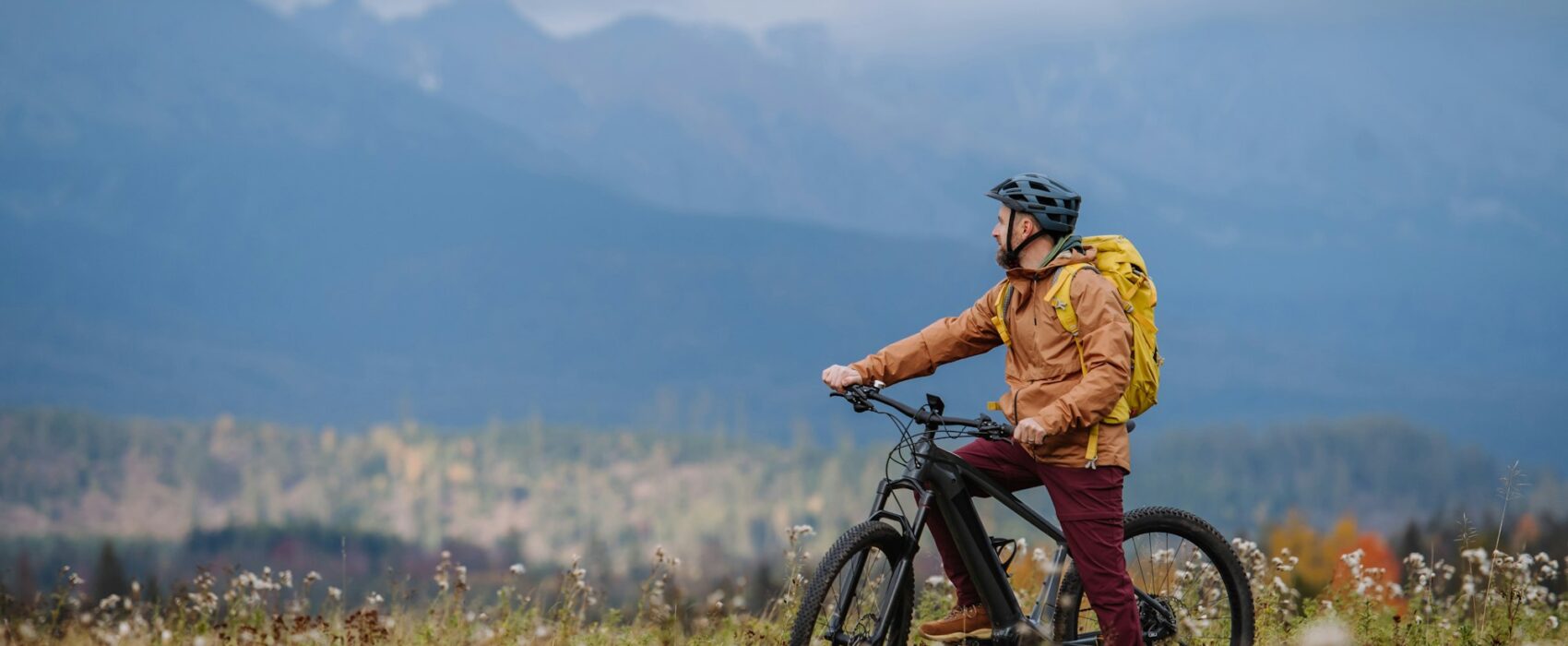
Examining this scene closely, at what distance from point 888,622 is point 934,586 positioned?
7.53 ft

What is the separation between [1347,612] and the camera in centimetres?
799

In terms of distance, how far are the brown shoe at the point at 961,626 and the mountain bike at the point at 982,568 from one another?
5cm

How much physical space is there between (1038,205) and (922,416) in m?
0.83

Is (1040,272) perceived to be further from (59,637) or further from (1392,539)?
(1392,539)

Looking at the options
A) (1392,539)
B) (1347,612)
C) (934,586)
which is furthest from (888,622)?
(1392,539)

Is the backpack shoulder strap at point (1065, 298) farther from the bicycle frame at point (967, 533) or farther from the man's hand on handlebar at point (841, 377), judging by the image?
the man's hand on handlebar at point (841, 377)

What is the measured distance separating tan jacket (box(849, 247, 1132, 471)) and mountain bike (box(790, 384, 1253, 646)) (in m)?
0.18

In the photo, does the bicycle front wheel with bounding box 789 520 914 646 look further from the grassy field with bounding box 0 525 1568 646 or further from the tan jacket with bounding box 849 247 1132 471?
the grassy field with bounding box 0 525 1568 646

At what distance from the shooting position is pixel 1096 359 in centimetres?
529

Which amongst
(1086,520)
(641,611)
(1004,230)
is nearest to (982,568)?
(1086,520)

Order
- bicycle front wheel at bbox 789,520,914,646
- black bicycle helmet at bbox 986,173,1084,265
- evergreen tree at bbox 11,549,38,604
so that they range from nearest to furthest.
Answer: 1. bicycle front wheel at bbox 789,520,914,646
2. black bicycle helmet at bbox 986,173,1084,265
3. evergreen tree at bbox 11,549,38,604

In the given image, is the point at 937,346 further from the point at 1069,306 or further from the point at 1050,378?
the point at 1069,306

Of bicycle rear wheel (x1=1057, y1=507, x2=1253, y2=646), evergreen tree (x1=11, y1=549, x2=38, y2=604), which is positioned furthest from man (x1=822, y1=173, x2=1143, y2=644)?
evergreen tree (x1=11, y1=549, x2=38, y2=604)

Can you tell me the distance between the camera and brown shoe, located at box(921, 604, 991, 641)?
5.83 meters
